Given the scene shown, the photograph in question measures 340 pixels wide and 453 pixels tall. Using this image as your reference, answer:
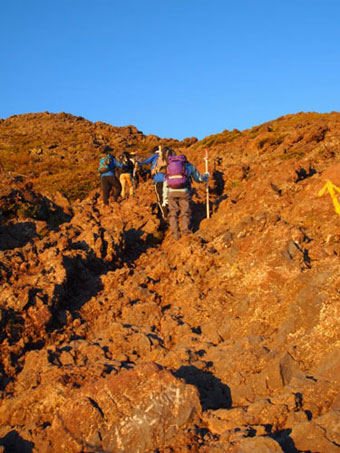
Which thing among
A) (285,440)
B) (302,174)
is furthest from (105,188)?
(285,440)

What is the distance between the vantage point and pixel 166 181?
1005cm

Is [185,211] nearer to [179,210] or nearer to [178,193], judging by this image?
[179,210]

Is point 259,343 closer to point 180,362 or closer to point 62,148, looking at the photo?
point 180,362

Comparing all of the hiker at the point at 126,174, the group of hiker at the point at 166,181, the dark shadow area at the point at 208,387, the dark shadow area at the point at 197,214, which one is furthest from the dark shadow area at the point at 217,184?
the dark shadow area at the point at 208,387

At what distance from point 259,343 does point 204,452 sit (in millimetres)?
1918

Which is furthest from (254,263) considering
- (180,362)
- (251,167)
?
(251,167)

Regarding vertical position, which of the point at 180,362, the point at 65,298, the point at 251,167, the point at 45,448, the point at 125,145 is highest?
the point at 125,145

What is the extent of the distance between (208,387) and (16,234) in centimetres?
665

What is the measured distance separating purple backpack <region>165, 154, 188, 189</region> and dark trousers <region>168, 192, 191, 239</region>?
185mm

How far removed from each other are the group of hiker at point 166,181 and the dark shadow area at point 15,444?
5.88 meters

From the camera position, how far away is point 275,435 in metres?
3.88

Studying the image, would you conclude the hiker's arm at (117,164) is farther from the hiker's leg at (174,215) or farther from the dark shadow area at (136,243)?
the hiker's leg at (174,215)

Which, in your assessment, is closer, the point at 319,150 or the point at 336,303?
the point at 336,303

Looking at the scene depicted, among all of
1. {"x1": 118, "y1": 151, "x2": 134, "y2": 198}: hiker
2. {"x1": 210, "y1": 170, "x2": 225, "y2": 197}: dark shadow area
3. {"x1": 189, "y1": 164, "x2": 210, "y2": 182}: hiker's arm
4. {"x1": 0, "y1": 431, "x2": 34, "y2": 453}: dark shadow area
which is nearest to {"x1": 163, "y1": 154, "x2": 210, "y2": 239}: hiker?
{"x1": 189, "y1": 164, "x2": 210, "y2": 182}: hiker's arm
